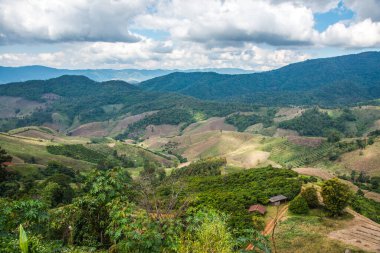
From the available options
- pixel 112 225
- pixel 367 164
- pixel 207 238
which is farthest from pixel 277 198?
pixel 367 164

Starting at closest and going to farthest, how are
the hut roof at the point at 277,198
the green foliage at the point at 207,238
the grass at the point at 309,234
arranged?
the green foliage at the point at 207,238
the grass at the point at 309,234
the hut roof at the point at 277,198

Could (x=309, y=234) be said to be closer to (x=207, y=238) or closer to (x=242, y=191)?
(x=242, y=191)

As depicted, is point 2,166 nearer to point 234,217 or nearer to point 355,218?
point 234,217

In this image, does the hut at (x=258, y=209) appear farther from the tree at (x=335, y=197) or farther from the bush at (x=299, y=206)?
the tree at (x=335, y=197)

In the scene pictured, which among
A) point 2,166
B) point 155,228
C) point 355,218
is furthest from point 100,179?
point 2,166

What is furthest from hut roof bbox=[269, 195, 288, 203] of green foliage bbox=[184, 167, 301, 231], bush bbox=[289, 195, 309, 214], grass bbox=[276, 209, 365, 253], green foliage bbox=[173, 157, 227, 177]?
green foliage bbox=[173, 157, 227, 177]

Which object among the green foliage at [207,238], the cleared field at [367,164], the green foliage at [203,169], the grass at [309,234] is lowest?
the cleared field at [367,164]

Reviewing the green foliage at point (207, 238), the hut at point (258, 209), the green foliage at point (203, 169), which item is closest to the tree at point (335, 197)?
the hut at point (258, 209)
